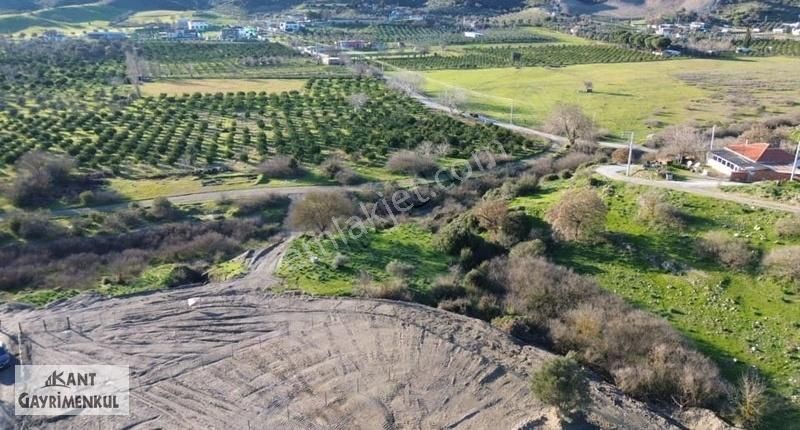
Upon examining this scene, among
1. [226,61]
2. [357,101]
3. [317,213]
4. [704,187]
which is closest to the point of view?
[317,213]

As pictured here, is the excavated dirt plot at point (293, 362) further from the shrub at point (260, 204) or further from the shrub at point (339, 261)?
the shrub at point (260, 204)

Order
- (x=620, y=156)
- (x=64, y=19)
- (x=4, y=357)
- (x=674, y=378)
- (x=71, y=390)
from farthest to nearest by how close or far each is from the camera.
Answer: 1. (x=64, y=19)
2. (x=620, y=156)
3. (x=4, y=357)
4. (x=674, y=378)
5. (x=71, y=390)

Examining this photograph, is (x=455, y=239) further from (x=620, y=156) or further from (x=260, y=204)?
(x=620, y=156)

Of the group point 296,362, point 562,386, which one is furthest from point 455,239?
point 562,386

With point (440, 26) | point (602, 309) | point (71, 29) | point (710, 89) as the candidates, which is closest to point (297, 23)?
point (440, 26)

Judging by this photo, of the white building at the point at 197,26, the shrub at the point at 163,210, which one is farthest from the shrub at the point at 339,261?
the white building at the point at 197,26

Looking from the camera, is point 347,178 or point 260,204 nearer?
point 260,204
